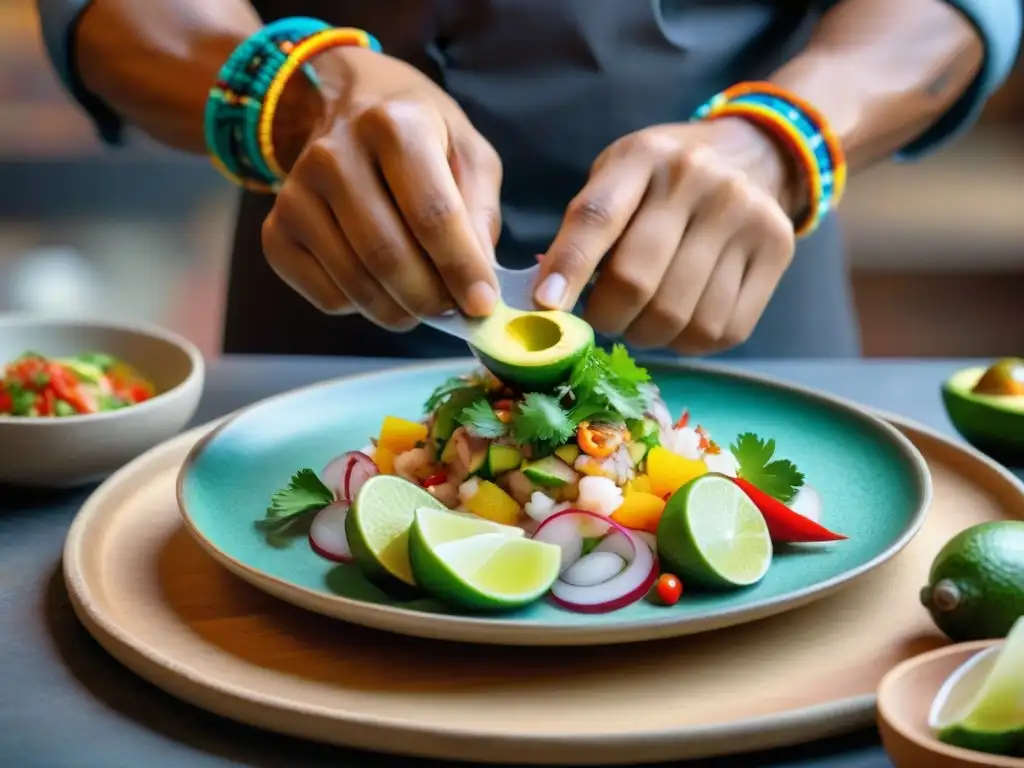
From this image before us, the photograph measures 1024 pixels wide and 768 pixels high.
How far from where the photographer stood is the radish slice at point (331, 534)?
114 centimetres

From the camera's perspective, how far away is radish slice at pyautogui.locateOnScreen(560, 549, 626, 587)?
106 cm

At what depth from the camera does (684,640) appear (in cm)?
103

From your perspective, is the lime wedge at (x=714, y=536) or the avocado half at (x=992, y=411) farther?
the avocado half at (x=992, y=411)

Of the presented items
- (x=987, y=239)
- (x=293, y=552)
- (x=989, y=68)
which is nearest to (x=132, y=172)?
(x=987, y=239)

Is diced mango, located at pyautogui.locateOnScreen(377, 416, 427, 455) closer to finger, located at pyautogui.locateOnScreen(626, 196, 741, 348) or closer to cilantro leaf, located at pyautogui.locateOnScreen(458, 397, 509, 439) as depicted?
cilantro leaf, located at pyautogui.locateOnScreen(458, 397, 509, 439)

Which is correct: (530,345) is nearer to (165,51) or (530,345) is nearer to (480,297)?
(480,297)

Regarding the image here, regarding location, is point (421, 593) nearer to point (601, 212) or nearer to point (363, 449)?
point (363, 449)

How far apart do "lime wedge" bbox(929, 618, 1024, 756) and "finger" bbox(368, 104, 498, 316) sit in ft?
2.03

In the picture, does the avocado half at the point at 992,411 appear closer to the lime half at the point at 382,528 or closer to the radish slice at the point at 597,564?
the radish slice at the point at 597,564

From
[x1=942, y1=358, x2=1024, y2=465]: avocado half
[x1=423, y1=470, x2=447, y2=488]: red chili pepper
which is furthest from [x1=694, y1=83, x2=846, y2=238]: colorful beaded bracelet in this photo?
[x1=423, y1=470, x2=447, y2=488]: red chili pepper

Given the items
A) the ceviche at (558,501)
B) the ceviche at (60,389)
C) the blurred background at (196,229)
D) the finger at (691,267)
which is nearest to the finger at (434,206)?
the ceviche at (558,501)

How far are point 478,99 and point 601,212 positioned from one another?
1.92ft

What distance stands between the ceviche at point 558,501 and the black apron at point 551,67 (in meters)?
0.60

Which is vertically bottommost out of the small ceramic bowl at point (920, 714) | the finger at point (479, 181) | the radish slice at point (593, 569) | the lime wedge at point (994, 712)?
the radish slice at point (593, 569)
